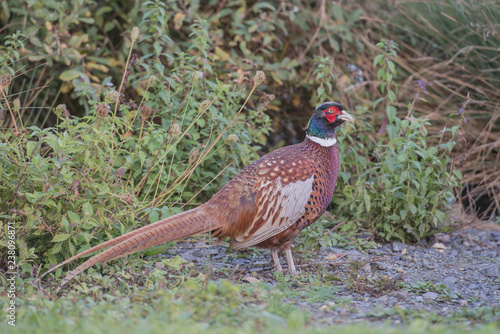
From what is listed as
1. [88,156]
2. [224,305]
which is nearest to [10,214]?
[88,156]

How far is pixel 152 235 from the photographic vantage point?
3.21 metres

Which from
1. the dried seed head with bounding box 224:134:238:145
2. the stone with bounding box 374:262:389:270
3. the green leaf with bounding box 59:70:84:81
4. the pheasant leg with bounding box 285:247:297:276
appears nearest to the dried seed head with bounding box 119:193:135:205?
the dried seed head with bounding box 224:134:238:145

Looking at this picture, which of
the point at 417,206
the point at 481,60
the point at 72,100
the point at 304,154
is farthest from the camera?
the point at 72,100

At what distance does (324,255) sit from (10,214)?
209cm

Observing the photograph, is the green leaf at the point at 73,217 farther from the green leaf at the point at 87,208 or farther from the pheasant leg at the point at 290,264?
the pheasant leg at the point at 290,264

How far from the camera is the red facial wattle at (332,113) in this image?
3879 mm

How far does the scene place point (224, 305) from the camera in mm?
2682

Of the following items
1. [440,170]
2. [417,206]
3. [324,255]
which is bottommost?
[324,255]

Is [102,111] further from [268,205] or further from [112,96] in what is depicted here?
[268,205]

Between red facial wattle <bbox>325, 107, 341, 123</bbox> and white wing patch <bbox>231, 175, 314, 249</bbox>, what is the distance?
0.56 m

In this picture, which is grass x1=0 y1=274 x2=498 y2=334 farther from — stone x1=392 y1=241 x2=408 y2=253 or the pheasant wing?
stone x1=392 y1=241 x2=408 y2=253

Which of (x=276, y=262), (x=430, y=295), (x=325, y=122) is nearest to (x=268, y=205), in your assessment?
(x=276, y=262)

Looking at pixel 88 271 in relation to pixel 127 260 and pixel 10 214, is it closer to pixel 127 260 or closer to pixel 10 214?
pixel 127 260

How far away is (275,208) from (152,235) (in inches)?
31.9
